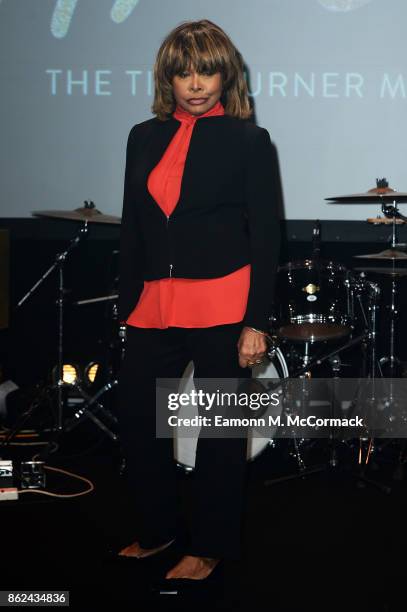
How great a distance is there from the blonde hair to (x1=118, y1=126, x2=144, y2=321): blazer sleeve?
9.4 inches

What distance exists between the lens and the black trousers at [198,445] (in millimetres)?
2062

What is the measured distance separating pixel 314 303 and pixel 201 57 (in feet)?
4.79

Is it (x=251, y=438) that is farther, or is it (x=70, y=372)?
(x=70, y=372)

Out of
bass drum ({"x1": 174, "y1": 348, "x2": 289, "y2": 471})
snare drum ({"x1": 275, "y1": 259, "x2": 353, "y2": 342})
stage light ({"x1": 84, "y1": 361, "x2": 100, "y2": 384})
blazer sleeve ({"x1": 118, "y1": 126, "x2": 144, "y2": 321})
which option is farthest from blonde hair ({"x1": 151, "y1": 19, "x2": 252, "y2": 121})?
stage light ({"x1": 84, "y1": 361, "x2": 100, "y2": 384})

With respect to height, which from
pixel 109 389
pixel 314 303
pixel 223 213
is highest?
pixel 223 213

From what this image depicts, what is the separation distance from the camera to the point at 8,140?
13.5 feet

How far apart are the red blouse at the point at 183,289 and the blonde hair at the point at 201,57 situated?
83 millimetres

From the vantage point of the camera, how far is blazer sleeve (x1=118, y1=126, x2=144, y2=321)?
7.25ft

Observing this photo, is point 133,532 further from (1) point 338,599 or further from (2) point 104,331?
(2) point 104,331

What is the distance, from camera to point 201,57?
200 cm

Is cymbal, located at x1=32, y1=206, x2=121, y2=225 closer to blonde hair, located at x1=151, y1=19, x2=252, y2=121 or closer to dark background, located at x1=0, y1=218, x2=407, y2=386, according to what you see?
dark background, located at x1=0, y1=218, x2=407, y2=386

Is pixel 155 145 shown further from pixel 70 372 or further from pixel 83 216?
pixel 70 372

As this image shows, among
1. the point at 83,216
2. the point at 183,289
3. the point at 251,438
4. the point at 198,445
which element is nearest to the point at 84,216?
the point at 83,216

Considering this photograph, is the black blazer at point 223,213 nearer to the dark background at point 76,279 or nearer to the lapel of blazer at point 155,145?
the lapel of blazer at point 155,145
